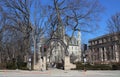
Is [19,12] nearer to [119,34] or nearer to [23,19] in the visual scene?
[23,19]

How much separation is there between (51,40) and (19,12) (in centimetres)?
951

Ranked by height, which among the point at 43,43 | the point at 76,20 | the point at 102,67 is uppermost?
the point at 76,20

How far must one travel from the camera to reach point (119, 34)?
→ 232 feet

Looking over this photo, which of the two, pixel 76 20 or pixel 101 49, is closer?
pixel 76 20

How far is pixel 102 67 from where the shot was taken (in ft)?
179

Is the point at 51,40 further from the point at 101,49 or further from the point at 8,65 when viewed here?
the point at 101,49

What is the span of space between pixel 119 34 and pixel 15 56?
27.2 metres

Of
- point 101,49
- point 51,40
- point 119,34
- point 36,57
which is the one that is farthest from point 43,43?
point 101,49

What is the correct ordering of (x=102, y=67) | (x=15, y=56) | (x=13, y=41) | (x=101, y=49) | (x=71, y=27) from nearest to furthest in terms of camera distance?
1. (x=102, y=67)
2. (x=71, y=27)
3. (x=13, y=41)
4. (x=15, y=56)
5. (x=101, y=49)

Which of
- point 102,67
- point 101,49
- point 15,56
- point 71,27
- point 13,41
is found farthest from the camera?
point 101,49

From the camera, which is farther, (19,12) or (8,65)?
(8,65)

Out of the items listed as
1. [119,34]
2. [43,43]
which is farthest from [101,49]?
[43,43]

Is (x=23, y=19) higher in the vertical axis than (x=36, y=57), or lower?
higher

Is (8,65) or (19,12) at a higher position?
(19,12)
